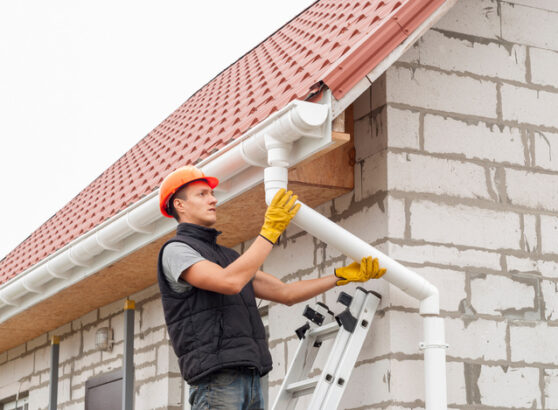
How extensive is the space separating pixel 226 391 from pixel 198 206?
0.86 metres

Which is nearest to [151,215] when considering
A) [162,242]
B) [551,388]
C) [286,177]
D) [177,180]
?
[162,242]

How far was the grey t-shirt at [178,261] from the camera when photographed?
14.1 ft

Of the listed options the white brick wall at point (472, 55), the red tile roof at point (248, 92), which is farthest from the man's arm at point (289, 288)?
the white brick wall at point (472, 55)

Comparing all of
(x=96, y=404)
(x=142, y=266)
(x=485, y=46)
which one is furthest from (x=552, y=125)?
(x=96, y=404)

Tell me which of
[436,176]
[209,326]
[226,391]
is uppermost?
[436,176]

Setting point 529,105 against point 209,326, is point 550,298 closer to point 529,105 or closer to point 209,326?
point 529,105

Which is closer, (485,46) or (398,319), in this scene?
(398,319)

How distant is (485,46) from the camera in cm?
584

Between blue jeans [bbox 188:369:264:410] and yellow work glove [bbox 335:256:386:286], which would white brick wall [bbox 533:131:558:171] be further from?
blue jeans [bbox 188:369:264:410]

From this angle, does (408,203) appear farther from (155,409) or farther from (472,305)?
(155,409)

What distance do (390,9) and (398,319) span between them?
1.61 m

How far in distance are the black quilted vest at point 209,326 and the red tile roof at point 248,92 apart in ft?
3.30

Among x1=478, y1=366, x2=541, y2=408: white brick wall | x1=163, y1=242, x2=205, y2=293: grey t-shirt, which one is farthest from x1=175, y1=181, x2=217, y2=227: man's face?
x1=478, y1=366, x2=541, y2=408: white brick wall

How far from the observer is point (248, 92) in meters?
6.60
